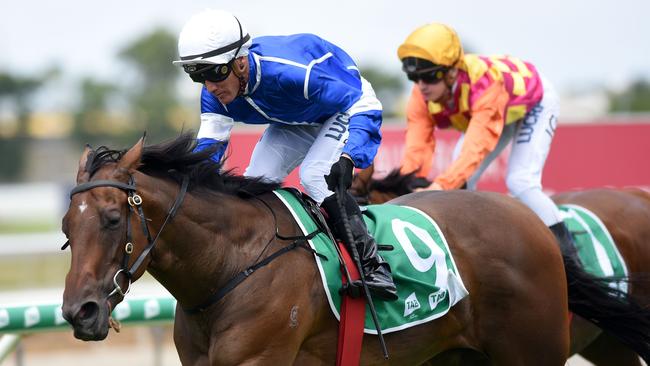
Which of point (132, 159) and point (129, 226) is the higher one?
point (132, 159)

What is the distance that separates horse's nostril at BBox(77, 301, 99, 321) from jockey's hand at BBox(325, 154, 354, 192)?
1.02 m

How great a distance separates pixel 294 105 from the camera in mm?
3799

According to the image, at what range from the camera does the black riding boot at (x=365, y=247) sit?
3.57 m

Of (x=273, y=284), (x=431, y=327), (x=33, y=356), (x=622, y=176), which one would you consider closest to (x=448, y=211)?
(x=431, y=327)

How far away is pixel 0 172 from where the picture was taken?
34.7 metres

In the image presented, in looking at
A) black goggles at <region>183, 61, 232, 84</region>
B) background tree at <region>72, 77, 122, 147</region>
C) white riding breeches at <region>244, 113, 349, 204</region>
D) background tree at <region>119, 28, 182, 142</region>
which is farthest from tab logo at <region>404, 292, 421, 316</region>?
background tree at <region>119, 28, 182, 142</region>

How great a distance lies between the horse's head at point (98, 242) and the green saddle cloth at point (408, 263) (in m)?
0.73

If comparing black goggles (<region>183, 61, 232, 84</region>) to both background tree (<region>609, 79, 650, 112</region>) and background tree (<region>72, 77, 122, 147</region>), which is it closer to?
background tree (<region>72, 77, 122, 147</region>)

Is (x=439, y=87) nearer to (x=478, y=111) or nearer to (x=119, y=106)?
(x=478, y=111)

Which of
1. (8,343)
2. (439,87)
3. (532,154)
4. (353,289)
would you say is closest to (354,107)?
(353,289)

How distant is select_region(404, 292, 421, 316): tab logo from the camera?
12.2ft

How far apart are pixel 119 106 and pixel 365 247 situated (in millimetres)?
43866

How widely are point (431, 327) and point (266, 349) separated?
818 mm

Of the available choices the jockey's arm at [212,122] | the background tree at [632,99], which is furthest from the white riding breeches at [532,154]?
the background tree at [632,99]
